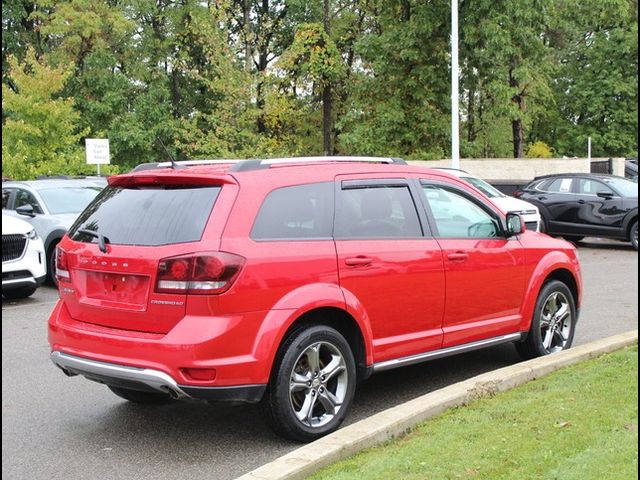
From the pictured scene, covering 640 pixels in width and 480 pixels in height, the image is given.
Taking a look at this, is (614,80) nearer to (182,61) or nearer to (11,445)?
(182,61)

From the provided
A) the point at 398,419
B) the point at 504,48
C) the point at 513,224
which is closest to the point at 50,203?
the point at 513,224

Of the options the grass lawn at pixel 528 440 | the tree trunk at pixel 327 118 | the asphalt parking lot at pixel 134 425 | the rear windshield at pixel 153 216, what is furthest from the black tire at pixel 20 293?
the tree trunk at pixel 327 118

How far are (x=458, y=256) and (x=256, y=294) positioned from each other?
1.98 m

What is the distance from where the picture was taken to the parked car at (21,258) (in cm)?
1127

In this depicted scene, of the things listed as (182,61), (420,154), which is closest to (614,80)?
(420,154)

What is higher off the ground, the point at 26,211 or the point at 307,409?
the point at 26,211

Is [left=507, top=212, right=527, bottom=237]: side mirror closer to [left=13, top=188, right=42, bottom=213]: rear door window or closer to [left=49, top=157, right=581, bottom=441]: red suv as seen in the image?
[left=49, top=157, right=581, bottom=441]: red suv

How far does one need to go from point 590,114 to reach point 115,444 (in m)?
42.1

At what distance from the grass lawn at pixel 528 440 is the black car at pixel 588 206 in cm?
1263

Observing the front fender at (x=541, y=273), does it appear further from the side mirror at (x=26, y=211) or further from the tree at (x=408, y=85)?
the tree at (x=408, y=85)

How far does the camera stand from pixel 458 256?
6.26 metres

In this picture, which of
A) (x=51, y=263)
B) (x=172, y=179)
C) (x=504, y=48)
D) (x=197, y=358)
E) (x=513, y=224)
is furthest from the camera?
(x=504, y=48)

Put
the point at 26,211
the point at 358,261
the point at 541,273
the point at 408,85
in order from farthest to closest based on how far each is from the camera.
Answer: the point at 408,85 → the point at 26,211 → the point at 541,273 → the point at 358,261

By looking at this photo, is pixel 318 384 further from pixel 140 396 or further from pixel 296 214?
pixel 140 396
